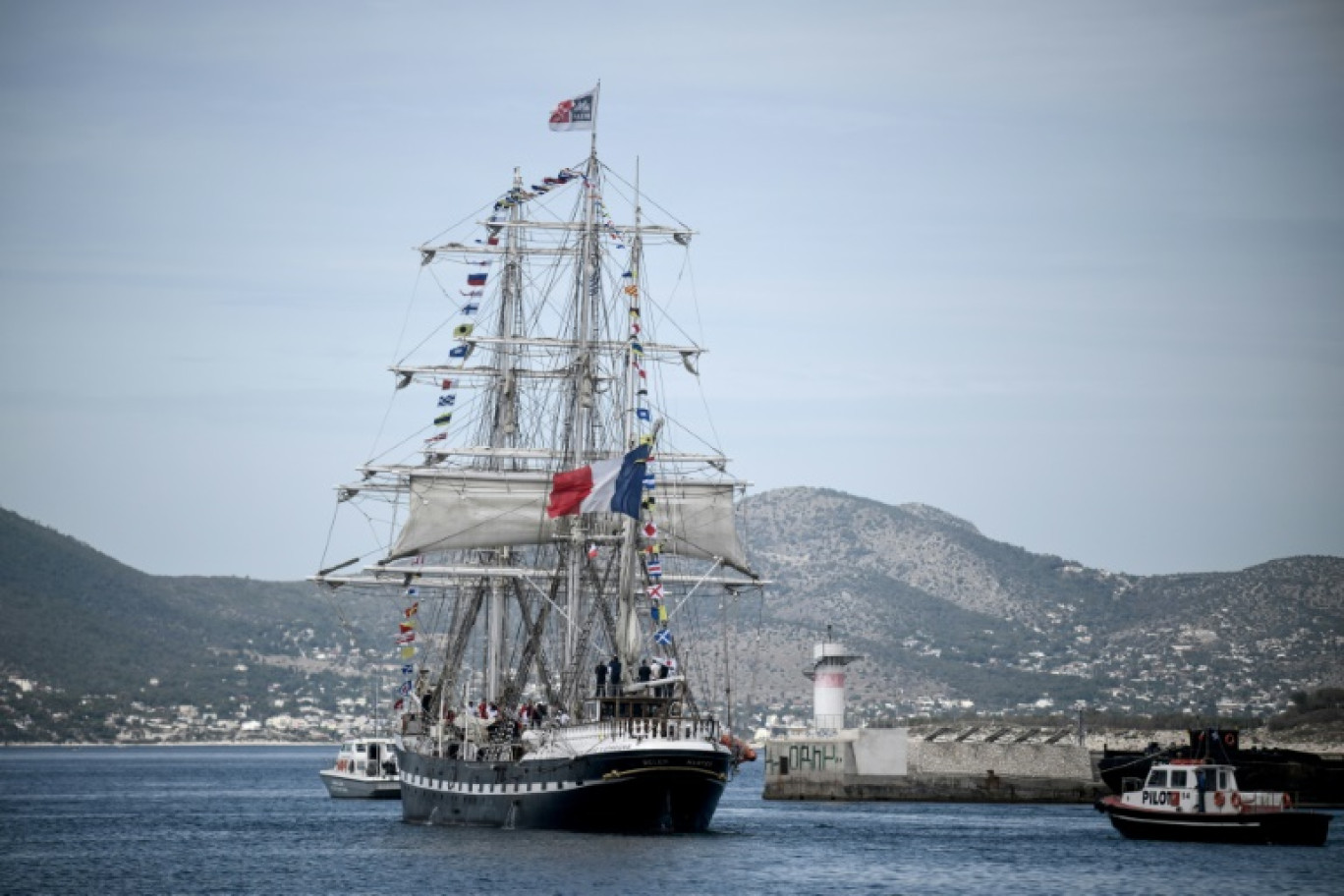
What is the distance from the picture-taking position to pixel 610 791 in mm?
65000

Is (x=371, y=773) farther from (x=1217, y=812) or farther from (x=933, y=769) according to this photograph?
(x=1217, y=812)

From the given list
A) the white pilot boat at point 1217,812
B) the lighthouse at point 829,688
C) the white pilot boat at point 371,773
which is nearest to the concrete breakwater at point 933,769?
the lighthouse at point 829,688

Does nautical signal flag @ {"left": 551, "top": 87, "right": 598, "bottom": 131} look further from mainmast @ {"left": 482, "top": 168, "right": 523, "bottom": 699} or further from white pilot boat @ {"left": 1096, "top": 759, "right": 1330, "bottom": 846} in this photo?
white pilot boat @ {"left": 1096, "top": 759, "right": 1330, "bottom": 846}

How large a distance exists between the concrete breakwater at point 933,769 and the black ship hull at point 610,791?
93.8ft

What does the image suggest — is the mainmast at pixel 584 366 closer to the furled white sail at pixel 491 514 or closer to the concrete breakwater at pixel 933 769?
the furled white sail at pixel 491 514

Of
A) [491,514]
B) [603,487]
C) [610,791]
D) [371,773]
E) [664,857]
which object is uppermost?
[491,514]

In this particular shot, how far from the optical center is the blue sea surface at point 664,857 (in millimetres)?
56375

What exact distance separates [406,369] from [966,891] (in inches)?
1782

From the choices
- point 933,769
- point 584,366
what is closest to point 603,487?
point 584,366

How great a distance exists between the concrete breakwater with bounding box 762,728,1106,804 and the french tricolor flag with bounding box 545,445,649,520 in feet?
88.7

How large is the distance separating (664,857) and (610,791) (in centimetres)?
484

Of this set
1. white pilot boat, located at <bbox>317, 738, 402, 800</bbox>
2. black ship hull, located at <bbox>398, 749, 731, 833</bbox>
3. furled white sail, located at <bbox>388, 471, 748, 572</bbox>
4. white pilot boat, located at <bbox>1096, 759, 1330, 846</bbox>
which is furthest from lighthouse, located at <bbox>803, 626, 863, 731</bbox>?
white pilot boat, located at <bbox>1096, 759, 1330, 846</bbox>

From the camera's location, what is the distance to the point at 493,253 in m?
92.8

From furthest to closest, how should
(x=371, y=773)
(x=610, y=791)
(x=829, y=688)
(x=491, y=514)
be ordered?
1. (x=371, y=773)
2. (x=829, y=688)
3. (x=491, y=514)
4. (x=610, y=791)
